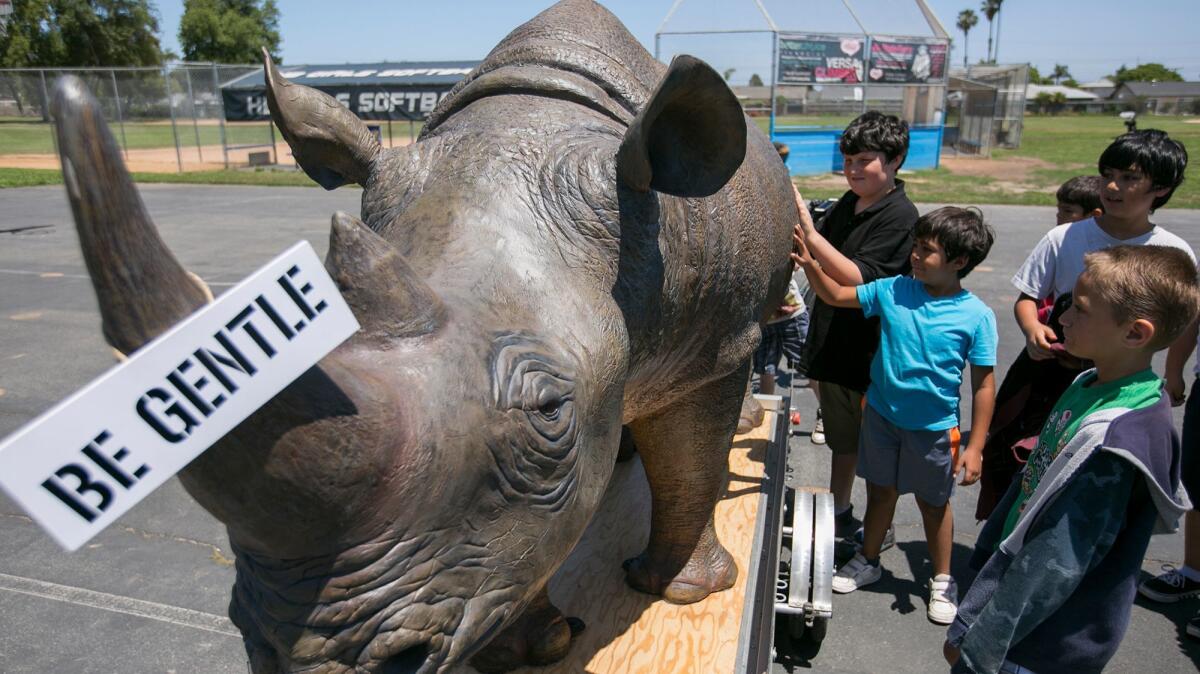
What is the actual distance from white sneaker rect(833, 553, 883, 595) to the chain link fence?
24187mm

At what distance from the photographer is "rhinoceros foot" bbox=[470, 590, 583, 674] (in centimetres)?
280

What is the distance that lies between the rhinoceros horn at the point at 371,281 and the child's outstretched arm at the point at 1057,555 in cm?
187

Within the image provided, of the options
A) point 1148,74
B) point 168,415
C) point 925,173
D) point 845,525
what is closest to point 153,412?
point 168,415

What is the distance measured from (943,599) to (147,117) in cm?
3110

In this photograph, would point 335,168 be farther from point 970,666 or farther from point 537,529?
point 970,666

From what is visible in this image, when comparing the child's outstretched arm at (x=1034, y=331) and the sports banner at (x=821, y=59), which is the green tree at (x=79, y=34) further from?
the child's outstretched arm at (x=1034, y=331)

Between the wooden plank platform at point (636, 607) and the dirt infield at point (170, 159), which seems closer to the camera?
the wooden plank platform at point (636, 607)

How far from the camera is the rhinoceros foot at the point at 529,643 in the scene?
2.80 m

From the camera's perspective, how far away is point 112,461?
110 centimetres

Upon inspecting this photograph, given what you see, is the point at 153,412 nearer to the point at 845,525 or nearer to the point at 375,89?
the point at 845,525

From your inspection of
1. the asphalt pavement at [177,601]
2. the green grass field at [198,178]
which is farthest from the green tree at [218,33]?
the asphalt pavement at [177,601]

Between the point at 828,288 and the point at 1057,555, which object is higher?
the point at 828,288

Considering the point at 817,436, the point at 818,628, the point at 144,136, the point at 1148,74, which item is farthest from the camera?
the point at 1148,74

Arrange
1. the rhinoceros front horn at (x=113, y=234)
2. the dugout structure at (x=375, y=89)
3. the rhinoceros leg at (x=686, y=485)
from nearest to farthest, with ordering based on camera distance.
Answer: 1. the rhinoceros front horn at (x=113, y=234)
2. the rhinoceros leg at (x=686, y=485)
3. the dugout structure at (x=375, y=89)
